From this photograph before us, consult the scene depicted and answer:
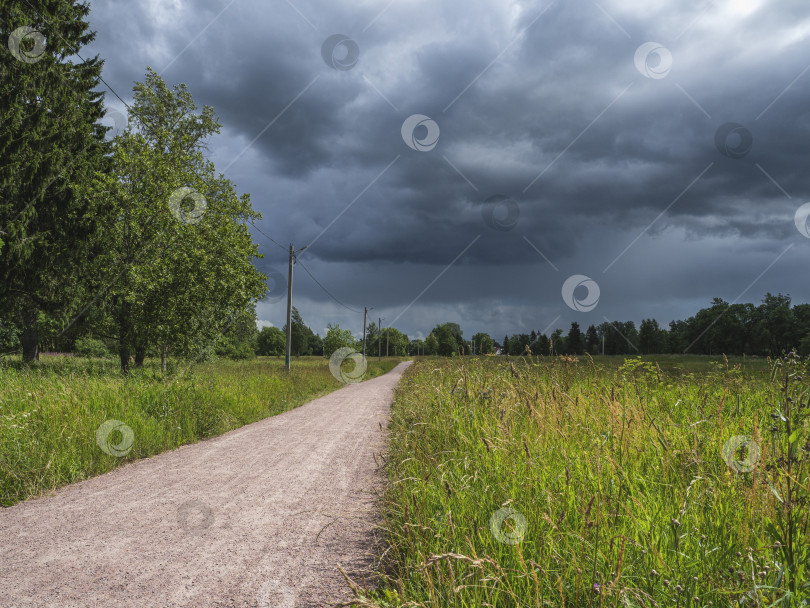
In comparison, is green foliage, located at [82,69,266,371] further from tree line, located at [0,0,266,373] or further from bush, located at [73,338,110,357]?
bush, located at [73,338,110,357]

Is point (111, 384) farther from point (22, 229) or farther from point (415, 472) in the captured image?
point (22, 229)

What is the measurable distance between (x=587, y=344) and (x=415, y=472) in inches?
5264

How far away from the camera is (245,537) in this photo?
370cm

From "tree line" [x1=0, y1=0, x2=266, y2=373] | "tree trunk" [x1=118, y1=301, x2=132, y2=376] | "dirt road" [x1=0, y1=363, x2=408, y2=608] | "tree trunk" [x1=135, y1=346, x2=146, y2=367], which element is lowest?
"dirt road" [x1=0, y1=363, x2=408, y2=608]

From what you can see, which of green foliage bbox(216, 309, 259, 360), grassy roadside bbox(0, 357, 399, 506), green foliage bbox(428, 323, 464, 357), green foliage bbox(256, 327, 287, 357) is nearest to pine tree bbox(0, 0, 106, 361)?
green foliage bbox(216, 309, 259, 360)

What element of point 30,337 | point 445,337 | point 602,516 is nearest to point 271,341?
point 445,337

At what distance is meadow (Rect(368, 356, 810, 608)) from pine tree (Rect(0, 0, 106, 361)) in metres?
20.3

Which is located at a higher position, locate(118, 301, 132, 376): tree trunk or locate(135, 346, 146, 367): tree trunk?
locate(118, 301, 132, 376): tree trunk

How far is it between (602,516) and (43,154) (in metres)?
23.5

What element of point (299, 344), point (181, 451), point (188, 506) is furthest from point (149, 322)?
point (299, 344)

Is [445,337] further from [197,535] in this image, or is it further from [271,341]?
[197,535]

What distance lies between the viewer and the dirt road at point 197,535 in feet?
9.50

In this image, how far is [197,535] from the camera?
3748 mm

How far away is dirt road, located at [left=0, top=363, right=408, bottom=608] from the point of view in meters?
2.89
